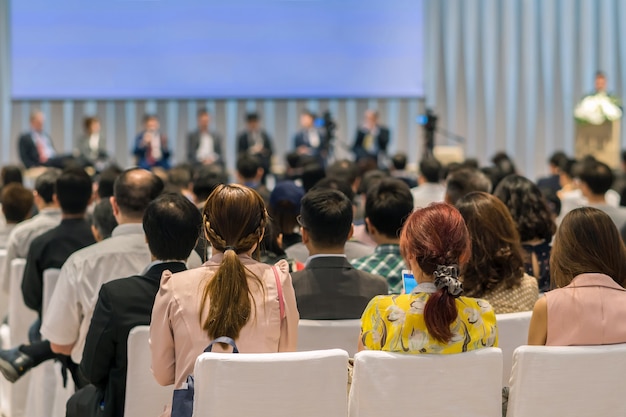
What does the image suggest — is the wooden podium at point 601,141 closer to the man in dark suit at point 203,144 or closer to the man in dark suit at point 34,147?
the man in dark suit at point 203,144

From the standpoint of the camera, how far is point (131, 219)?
12.4ft

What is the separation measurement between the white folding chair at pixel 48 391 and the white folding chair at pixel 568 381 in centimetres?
199

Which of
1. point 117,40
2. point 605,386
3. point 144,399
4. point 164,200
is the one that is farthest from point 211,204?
point 117,40

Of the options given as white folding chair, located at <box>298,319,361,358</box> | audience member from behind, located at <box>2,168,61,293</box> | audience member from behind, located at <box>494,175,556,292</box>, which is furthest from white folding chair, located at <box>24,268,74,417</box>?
audience member from behind, located at <box>494,175,556,292</box>

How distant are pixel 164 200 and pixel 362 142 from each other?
919 centimetres

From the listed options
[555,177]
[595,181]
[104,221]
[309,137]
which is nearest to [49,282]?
[104,221]

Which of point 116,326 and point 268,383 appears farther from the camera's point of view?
point 116,326

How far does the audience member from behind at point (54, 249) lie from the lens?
368 centimetres

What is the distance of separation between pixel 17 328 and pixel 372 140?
8.13 meters

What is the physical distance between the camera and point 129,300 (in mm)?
2885

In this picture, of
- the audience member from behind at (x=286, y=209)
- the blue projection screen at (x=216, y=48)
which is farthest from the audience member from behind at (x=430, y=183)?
the blue projection screen at (x=216, y=48)

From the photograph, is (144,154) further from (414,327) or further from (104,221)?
(414,327)

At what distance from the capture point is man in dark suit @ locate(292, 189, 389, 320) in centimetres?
310

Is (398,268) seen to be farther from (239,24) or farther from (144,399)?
(239,24)
